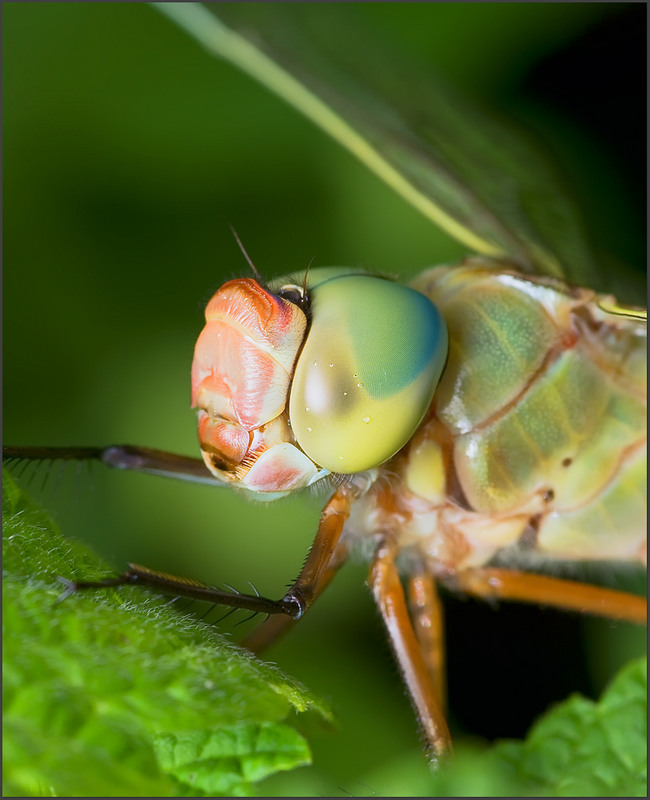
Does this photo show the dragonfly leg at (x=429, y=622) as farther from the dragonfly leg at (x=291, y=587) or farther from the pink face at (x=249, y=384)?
the pink face at (x=249, y=384)

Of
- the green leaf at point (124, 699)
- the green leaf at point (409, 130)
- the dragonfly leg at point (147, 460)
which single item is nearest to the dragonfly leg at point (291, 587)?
→ the green leaf at point (124, 699)

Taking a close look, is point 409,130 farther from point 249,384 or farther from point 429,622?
point 429,622

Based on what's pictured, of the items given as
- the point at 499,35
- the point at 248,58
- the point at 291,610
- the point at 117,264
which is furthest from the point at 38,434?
the point at 499,35

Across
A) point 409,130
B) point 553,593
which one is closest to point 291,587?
point 553,593

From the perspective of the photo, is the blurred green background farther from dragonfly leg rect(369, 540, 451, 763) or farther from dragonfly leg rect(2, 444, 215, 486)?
dragonfly leg rect(2, 444, 215, 486)

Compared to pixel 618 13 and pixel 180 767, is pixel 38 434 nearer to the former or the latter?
pixel 180 767

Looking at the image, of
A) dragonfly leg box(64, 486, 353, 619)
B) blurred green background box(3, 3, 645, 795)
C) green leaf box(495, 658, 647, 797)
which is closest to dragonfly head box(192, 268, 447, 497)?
dragonfly leg box(64, 486, 353, 619)

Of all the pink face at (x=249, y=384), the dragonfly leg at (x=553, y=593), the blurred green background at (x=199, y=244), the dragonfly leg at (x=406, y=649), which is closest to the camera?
the pink face at (x=249, y=384)
